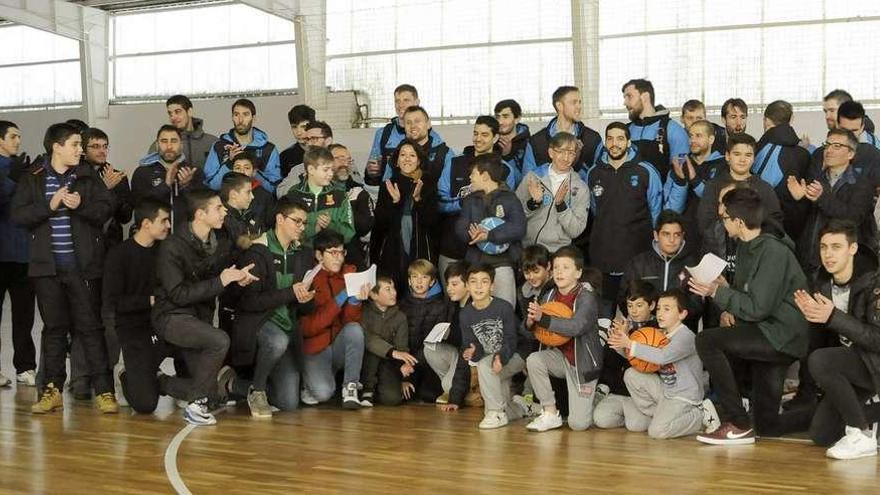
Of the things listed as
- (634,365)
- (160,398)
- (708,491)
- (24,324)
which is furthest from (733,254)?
(24,324)

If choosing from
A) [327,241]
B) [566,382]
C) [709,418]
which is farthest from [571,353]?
[327,241]

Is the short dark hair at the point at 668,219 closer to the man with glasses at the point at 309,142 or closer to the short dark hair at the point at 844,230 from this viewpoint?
the short dark hair at the point at 844,230

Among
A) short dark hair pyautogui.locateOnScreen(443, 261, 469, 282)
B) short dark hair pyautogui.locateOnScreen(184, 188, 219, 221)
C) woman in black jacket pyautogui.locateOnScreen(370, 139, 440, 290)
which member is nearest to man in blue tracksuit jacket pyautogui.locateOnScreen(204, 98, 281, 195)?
woman in black jacket pyautogui.locateOnScreen(370, 139, 440, 290)

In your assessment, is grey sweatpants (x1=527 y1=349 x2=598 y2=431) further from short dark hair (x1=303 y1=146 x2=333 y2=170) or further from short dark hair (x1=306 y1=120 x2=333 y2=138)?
short dark hair (x1=306 y1=120 x2=333 y2=138)

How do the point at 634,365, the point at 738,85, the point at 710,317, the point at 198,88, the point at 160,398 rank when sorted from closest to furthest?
the point at 634,365 < the point at 710,317 < the point at 160,398 < the point at 738,85 < the point at 198,88

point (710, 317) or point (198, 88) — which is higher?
point (198, 88)

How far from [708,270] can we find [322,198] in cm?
306

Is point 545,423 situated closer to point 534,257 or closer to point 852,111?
point 534,257

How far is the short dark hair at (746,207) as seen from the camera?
285 inches

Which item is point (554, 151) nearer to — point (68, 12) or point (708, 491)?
point (708, 491)

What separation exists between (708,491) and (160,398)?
4642 millimetres

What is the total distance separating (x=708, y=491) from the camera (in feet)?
19.2

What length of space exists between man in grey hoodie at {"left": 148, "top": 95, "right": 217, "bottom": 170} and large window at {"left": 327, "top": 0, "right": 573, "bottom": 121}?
682 cm

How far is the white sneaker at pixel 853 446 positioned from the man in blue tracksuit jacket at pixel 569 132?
321 centimetres
